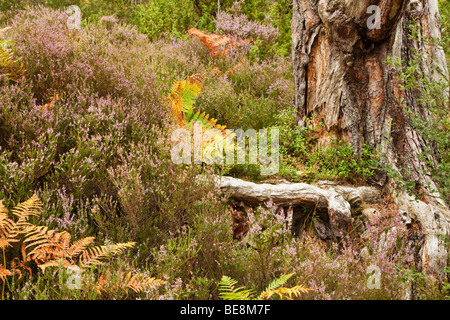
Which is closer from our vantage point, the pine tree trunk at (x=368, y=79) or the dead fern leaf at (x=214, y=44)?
the pine tree trunk at (x=368, y=79)

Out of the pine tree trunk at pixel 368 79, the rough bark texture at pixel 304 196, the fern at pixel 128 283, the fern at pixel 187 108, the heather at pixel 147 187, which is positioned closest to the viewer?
the fern at pixel 128 283

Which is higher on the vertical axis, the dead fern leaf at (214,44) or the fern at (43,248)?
the dead fern leaf at (214,44)

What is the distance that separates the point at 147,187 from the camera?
9.53 ft

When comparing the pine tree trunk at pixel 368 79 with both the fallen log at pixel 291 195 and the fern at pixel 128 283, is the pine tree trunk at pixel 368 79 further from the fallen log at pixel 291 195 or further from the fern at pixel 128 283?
the fern at pixel 128 283

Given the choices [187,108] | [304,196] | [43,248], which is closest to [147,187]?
[43,248]

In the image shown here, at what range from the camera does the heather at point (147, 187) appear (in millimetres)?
2277

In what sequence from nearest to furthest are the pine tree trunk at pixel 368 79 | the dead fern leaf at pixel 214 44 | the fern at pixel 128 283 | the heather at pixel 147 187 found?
the fern at pixel 128 283, the heather at pixel 147 187, the pine tree trunk at pixel 368 79, the dead fern leaf at pixel 214 44

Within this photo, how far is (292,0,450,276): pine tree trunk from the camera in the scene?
3.16m

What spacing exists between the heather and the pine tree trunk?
0.79ft

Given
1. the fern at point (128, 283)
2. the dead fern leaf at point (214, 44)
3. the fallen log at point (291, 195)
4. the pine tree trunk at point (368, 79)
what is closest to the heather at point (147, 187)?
the fern at point (128, 283)

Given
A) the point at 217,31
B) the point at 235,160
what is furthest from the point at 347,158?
the point at 217,31

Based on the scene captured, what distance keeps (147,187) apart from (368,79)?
250 cm

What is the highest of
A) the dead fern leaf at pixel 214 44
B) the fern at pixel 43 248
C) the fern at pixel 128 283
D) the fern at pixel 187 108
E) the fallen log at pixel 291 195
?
the dead fern leaf at pixel 214 44

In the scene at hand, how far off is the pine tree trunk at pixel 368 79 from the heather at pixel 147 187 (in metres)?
0.24
